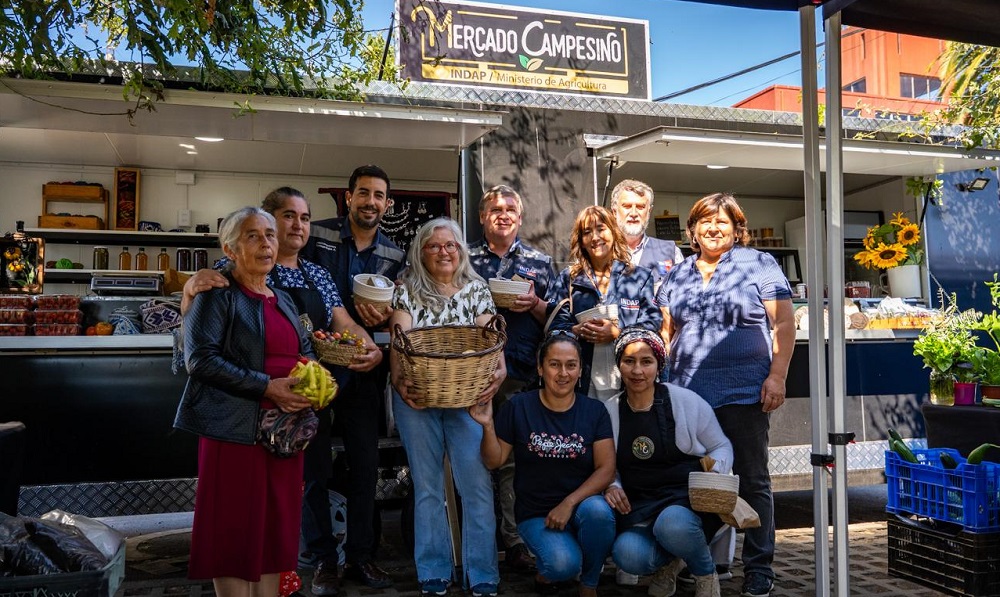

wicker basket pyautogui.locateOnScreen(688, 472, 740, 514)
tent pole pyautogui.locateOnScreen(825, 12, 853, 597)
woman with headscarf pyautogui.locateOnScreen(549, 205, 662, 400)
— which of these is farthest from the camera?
woman with headscarf pyautogui.locateOnScreen(549, 205, 662, 400)

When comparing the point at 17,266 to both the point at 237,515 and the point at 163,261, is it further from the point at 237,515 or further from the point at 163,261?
the point at 237,515

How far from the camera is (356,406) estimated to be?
4.25 meters

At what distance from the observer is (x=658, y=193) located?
1217 cm

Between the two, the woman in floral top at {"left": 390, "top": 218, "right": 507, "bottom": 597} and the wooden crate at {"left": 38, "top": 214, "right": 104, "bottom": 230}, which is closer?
the woman in floral top at {"left": 390, "top": 218, "right": 507, "bottom": 597}

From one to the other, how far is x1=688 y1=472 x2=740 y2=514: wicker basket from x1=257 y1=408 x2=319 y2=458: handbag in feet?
5.60

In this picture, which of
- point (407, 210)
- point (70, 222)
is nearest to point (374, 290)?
point (407, 210)

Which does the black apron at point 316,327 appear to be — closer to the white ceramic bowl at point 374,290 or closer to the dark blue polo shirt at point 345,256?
the white ceramic bowl at point 374,290

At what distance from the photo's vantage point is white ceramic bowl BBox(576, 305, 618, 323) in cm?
416

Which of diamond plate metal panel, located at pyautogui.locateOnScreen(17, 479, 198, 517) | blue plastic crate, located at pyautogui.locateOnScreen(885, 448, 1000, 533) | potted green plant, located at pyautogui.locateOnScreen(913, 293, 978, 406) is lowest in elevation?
diamond plate metal panel, located at pyautogui.locateOnScreen(17, 479, 198, 517)

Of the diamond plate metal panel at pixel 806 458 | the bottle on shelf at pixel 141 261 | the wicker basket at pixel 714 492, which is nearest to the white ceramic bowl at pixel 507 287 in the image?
the wicker basket at pixel 714 492

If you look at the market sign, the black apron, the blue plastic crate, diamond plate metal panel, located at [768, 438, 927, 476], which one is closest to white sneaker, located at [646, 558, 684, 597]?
the blue plastic crate

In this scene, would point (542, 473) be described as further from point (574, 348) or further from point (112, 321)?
point (112, 321)

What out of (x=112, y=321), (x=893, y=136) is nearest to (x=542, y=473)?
(x=112, y=321)

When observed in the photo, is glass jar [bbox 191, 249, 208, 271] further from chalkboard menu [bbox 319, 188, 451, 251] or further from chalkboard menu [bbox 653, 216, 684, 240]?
chalkboard menu [bbox 653, 216, 684, 240]
